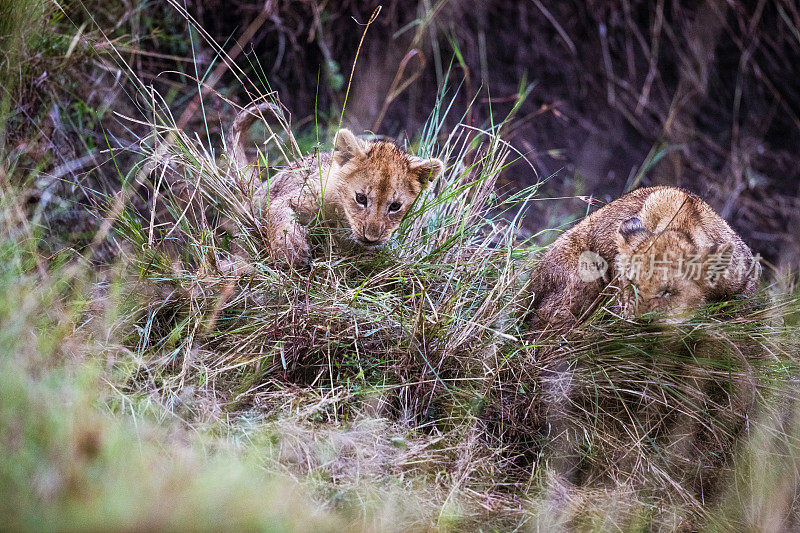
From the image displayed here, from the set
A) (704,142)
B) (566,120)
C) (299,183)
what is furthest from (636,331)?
(704,142)

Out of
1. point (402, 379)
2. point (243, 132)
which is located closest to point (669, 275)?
point (402, 379)

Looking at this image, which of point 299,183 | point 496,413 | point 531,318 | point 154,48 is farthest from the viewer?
point 154,48

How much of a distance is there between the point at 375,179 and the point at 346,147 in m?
0.30

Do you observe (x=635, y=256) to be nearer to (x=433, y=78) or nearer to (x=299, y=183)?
(x=299, y=183)

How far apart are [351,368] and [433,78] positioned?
4.22 m

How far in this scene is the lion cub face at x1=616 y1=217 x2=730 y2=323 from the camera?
3434mm

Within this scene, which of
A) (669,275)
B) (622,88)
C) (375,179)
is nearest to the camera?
(669,275)

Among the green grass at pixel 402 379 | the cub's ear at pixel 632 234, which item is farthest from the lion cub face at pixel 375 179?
the cub's ear at pixel 632 234

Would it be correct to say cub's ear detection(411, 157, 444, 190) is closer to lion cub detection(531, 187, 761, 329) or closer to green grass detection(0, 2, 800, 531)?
green grass detection(0, 2, 800, 531)

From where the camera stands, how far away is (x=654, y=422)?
3322 mm

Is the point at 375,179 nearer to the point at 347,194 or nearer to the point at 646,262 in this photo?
the point at 347,194

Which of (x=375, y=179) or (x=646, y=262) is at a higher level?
(x=375, y=179)

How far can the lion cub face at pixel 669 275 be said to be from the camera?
3.43m

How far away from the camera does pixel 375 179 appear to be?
3986mm
